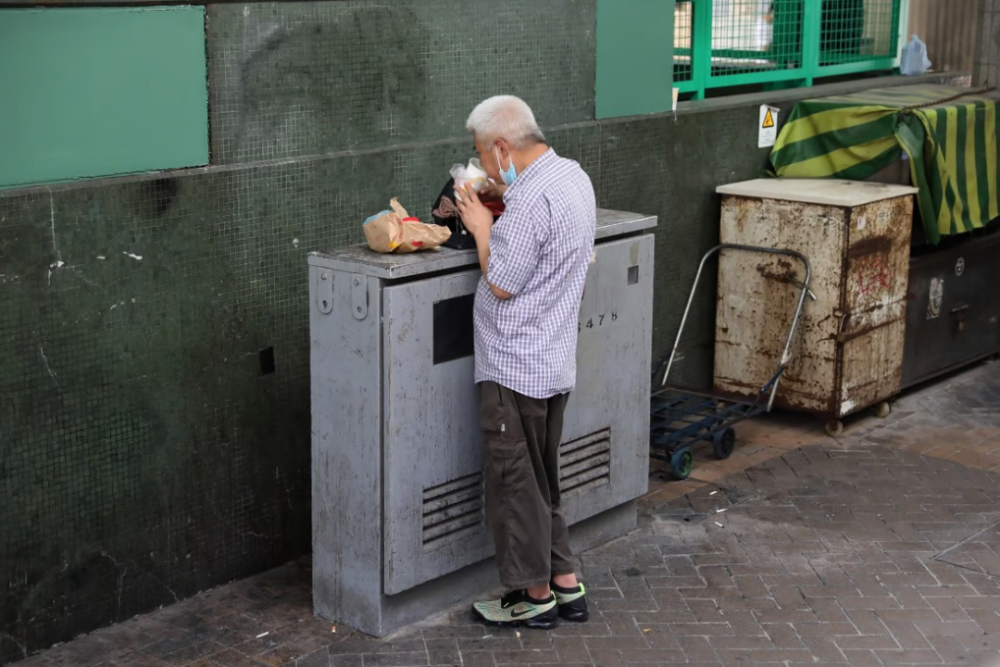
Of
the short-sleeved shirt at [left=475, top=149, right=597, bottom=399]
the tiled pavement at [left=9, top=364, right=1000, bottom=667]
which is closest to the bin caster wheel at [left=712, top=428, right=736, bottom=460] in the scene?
the tiled pavement at [left=9, top=364, right=1000, bottom=667]

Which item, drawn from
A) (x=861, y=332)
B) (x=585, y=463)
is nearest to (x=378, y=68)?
(x=585, y=463)

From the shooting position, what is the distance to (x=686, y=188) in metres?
8.14

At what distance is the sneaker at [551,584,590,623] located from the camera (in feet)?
18.8

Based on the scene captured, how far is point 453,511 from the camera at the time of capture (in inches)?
224

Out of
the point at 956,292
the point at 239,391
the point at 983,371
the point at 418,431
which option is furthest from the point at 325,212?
the point at 983,371

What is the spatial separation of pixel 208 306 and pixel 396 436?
106 centimetres

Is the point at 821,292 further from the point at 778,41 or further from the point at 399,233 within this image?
the point at 399,233

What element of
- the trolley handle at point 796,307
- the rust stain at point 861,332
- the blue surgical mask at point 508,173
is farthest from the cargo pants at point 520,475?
the rust stain at point 861,332

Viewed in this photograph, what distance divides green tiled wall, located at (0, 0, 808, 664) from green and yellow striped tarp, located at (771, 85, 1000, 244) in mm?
2412

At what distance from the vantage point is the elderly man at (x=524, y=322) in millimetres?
5281

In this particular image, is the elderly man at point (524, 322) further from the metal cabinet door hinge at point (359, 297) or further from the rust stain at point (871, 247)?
the rust stain at point (871, 247)

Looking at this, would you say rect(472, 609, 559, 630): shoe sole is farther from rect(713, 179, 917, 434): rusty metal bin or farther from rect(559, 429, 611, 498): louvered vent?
rect(713, 179, 917, 434): rusty metal bin

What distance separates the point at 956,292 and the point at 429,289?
4904mm

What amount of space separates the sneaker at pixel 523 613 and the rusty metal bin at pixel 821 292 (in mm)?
2966
